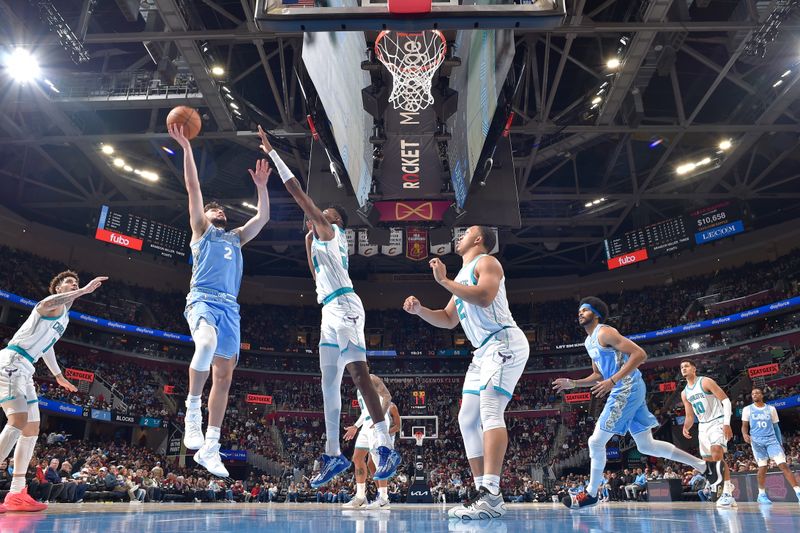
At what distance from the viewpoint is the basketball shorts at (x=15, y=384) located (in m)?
5.91

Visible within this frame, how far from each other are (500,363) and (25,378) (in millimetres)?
4926

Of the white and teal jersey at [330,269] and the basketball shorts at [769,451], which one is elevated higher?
the white and teal jersey at [330,269]

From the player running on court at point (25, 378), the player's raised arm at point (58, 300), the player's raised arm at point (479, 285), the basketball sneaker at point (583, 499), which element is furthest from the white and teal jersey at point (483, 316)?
the player's raised arm at point (58, 300)

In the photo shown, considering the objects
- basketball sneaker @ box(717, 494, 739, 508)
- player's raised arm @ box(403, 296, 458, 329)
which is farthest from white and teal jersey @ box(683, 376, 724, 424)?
player's raised arm @ box(403, 296, 458, 329)

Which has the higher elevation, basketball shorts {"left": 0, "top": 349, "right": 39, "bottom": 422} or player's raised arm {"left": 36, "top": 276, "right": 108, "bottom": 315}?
player's raised arm {"left": 36, "top": 276, "right": 108, "bottom": 315}

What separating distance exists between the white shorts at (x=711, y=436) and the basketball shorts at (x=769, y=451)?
5.10 ft

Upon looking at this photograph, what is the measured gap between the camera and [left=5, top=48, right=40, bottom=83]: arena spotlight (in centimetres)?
1455

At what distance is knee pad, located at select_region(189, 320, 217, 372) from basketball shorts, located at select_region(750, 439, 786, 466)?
30.7 feet

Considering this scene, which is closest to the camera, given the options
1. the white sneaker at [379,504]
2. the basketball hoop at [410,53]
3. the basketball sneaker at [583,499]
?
the basketball sneaker at [583,499]

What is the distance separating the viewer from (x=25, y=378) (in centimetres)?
609

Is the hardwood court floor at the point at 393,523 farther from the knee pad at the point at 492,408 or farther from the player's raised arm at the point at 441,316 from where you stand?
the player's raised arm at the point at 441,316

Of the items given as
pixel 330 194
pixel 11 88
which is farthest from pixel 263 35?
pixel 11 88

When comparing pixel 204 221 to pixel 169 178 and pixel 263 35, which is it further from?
pixel 169 178

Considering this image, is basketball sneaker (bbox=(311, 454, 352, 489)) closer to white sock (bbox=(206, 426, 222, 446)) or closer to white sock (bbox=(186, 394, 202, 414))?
white sock (bbox=(206, 426, 222, 446))
